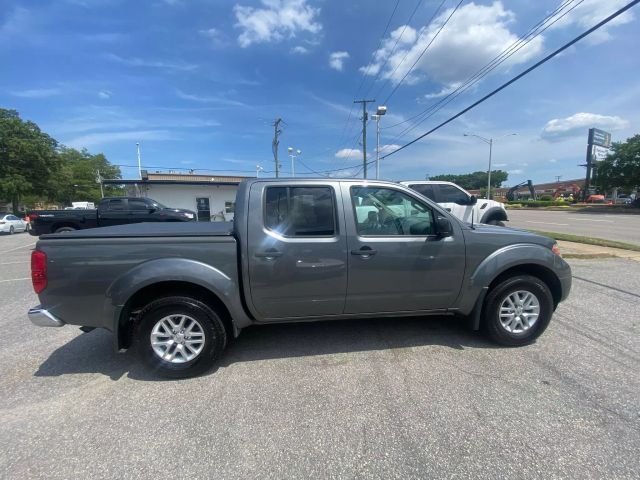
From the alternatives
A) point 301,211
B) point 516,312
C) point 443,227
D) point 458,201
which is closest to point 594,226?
point 458,201

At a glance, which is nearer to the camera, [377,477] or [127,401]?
[377,477]

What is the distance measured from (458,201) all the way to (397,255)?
301 inches

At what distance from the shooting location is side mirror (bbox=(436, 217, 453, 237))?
326 cm

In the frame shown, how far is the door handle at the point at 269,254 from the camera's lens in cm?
303

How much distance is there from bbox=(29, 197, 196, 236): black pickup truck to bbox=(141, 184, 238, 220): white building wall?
1014cm

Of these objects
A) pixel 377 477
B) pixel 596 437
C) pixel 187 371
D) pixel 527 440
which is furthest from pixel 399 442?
pixel 187 371

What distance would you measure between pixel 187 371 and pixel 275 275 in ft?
3.92

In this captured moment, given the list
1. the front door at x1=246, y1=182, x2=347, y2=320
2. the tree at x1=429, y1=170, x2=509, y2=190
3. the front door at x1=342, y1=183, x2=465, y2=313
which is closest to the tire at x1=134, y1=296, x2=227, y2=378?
the front door at x1=246, y1=182, x2=347, y2=320

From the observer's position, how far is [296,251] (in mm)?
3076

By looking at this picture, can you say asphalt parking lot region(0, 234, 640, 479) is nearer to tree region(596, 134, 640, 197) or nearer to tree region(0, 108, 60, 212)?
tree region(0, 108, 60, 212)

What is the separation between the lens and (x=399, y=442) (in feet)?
7.23

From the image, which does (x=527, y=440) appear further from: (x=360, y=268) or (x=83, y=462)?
(x=83, y=462)

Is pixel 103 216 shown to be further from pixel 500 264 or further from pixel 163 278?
pixel 500 264

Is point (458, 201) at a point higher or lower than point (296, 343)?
higher
